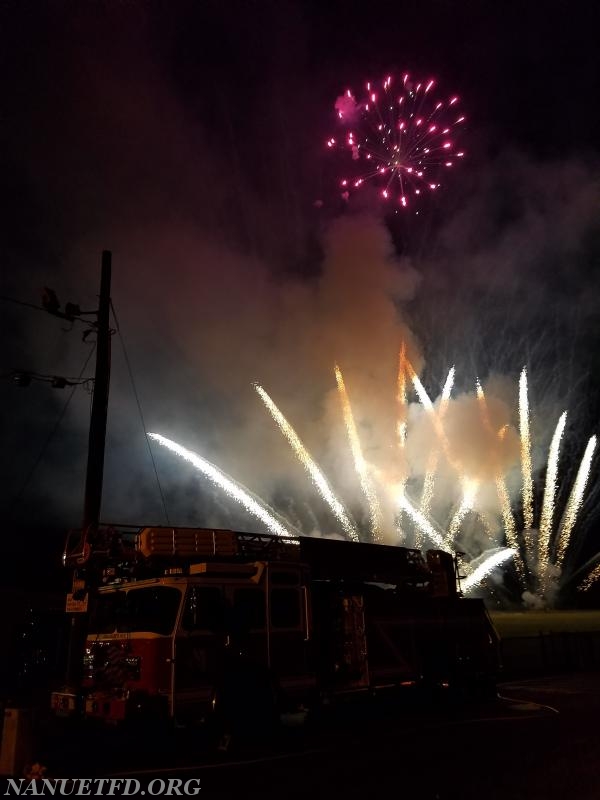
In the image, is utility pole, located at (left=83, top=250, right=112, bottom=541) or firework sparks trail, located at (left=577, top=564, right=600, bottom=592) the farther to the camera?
firework sparks trail, located at (left=577, top=564, right=600, bottom=592)

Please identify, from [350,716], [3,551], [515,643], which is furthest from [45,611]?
[515,643]

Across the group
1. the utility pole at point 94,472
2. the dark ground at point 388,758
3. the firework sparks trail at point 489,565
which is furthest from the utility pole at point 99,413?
the firework sparks trail at point 489,565

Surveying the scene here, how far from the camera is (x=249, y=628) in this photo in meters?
9.85

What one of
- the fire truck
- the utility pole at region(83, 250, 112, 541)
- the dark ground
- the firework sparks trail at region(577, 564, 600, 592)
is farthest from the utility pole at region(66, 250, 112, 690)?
the firework sparks trail at region(577, 564, 600, 592)

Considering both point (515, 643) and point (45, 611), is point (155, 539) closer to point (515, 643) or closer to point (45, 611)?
point (45, 611)

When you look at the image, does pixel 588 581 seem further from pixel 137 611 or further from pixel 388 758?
pixel 137 611

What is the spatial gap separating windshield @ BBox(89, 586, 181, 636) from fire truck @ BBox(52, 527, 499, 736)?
21 millimetres

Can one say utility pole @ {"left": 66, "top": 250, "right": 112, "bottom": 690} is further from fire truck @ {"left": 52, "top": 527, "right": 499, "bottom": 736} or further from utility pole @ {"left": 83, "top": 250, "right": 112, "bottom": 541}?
fire truck @ {"left": 52, "top": 527, "right": 499, "bottom": 736}

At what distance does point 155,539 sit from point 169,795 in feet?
13.3

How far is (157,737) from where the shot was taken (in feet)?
34.2

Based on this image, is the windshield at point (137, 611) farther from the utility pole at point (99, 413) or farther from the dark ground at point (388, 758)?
the dark ground at point (388, 758)

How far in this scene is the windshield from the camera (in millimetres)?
9508

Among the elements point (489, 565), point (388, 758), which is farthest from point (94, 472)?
point (489, 565)

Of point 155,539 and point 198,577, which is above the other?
point 155,539
